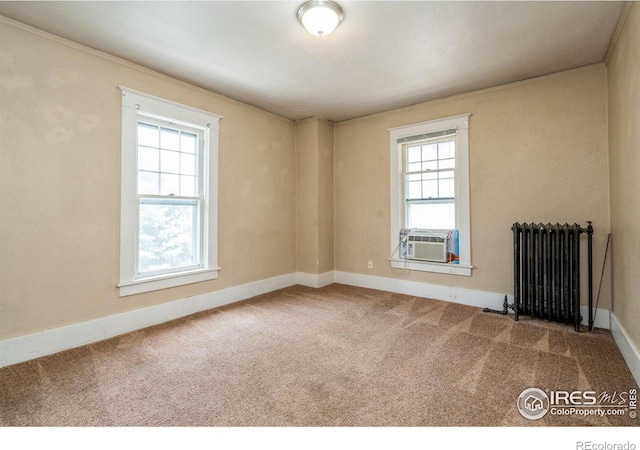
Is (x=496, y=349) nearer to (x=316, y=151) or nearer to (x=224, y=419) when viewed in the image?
(x=224, y=419)

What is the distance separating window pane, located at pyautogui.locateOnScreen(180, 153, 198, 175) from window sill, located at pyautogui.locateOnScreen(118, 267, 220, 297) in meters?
1.18

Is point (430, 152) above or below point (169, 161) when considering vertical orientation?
above

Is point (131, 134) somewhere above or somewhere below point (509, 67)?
below

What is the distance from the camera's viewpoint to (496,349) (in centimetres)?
254

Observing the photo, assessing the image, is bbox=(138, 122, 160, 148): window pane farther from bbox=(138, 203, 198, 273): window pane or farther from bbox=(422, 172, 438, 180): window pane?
bbox=(422, 172, 438, 180): window pane

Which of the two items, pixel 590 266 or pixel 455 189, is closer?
pixel 590 266

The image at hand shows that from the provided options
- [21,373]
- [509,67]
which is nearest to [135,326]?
[21,373]

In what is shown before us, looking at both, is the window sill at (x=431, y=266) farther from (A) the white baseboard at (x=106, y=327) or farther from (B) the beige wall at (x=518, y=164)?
(A) the white baseboard at (x=106, y=327)

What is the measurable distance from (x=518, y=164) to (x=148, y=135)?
414 cm

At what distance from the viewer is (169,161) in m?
3.38

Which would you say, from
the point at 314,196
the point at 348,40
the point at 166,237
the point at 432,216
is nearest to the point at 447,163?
the point at 432,216

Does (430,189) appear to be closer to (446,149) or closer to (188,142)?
(446,149)

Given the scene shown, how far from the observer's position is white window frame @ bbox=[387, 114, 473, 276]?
3799 millimetres

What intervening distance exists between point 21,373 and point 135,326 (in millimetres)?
897
